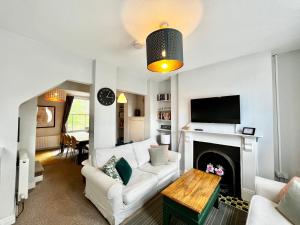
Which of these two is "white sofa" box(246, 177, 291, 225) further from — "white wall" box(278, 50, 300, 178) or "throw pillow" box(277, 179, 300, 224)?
"white wall" box(278, 50, 300, 178)

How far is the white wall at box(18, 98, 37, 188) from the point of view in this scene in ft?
8.97

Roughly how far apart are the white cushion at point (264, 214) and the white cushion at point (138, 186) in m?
1.22

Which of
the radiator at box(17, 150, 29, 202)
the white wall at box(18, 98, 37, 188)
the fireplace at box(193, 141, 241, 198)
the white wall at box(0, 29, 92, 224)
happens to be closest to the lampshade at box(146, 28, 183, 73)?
the white wall at box(0, 29, 92, 224)

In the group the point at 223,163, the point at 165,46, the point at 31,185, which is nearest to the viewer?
the point at 165,46

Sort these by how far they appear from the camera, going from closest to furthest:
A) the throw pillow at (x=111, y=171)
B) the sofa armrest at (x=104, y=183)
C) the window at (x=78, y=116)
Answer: the sofa armrest at (x=104, y=183) → the throw pillow at (x=111, y=171) → the window at (x=78, y=116)

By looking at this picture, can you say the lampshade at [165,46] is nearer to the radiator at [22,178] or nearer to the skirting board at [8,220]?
the radiator at [22,178]

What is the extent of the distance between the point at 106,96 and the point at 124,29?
146 cm

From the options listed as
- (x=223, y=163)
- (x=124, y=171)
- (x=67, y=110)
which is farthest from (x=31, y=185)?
(x=67, y=110)

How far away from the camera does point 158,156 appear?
2.80m

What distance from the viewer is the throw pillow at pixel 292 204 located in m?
1.30

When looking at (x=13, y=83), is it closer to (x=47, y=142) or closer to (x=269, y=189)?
(x=269, y=189)

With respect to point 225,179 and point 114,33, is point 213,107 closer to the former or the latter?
point 225,179

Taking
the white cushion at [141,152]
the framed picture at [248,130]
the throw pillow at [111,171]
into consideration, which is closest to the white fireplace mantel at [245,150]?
the framed picture at [248,130]

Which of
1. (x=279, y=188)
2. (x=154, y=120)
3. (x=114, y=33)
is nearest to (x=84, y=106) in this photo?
(x=154, y=120)
